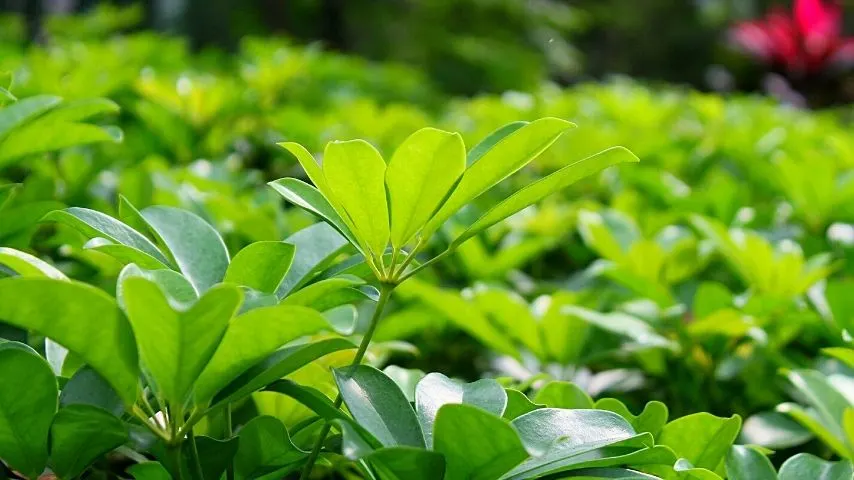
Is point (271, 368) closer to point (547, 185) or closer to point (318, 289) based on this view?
point (318, 289)

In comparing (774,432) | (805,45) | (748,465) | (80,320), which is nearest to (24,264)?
(80,320)

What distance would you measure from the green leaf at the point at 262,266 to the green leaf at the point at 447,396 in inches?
4.9

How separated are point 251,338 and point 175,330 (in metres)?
0.05

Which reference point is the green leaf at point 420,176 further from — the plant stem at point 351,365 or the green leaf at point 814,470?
the green leaf at point 814,470

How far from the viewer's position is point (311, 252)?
735 mm

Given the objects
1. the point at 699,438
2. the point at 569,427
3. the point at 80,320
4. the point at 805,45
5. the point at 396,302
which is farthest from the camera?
the point at 805,45

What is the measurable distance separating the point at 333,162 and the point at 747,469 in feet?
1.22

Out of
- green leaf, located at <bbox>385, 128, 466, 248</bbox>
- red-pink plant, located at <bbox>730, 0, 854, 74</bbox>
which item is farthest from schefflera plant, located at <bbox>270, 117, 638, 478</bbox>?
red-pink plant, located at <bbox>730, 0, 854, 74</bbox>

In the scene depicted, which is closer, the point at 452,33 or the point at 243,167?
the point at 243,167

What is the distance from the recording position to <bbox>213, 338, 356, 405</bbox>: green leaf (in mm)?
547

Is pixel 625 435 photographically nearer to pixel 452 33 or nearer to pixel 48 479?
pixel 48 479

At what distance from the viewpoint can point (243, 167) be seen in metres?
2.03

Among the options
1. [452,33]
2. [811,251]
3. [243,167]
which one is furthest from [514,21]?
[811,251]

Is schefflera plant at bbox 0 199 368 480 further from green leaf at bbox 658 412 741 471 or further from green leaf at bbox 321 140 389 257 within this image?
green leaf at bbox 658 412 741 471
